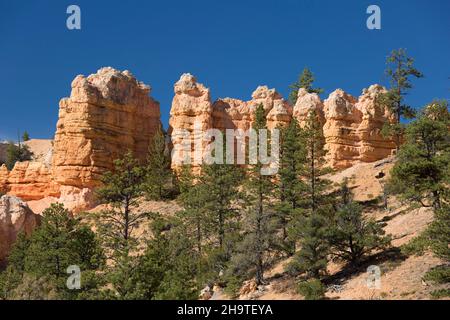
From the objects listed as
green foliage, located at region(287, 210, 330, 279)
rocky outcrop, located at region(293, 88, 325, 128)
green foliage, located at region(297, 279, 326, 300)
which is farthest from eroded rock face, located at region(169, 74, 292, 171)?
green foliage, located at region(297, 279, 326, 300)

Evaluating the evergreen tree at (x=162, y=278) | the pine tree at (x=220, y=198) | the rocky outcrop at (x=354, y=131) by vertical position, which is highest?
the rocky outcrop at (x=354, y=131)

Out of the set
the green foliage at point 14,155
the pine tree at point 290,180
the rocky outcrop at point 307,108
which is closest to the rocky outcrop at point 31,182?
the green foliage at point 14,155

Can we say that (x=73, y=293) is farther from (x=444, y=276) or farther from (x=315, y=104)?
(x=315, y=104)

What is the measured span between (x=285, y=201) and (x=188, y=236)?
317 inches

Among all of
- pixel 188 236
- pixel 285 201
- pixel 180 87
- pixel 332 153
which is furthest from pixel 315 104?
pixel 188 236

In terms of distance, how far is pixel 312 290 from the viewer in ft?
87.9

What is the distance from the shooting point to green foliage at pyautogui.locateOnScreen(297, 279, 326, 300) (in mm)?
26469

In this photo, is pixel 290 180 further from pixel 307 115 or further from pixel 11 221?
pixel 11 221

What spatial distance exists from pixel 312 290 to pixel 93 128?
38587mm

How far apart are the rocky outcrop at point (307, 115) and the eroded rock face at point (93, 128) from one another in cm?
622

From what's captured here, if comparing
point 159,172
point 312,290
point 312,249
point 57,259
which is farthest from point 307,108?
point 57,259

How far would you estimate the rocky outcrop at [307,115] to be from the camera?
57.9 metres

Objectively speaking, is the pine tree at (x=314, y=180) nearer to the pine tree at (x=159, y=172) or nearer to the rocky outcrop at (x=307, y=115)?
the rocky outcrop at (x=307, y=115)

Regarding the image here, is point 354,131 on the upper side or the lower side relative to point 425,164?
upper
